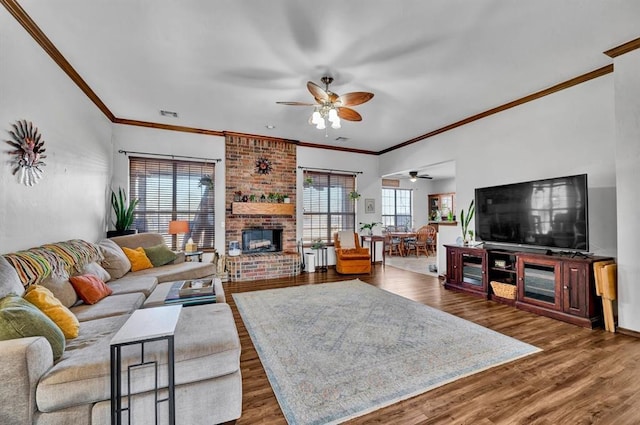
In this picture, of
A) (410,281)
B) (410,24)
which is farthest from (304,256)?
(410,24)

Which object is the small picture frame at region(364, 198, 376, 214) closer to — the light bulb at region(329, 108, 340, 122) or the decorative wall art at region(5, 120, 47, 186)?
the light bulb at region(329, 108, 340, 122)

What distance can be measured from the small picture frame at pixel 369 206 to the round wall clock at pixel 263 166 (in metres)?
2.65

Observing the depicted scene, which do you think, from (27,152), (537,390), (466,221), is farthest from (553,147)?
(27,152)

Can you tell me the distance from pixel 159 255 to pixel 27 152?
2.11m

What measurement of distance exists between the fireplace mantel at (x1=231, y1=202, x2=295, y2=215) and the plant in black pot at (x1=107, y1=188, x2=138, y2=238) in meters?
1.71

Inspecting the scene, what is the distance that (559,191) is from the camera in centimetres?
335

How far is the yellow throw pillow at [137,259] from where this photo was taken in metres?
3.87

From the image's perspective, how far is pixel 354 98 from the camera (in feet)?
10.5

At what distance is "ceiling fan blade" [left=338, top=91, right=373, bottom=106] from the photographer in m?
3.08

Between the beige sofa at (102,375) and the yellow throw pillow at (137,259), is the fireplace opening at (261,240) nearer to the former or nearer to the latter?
the yellow throw pillow at (137,259)

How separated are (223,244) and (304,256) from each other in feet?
5.75

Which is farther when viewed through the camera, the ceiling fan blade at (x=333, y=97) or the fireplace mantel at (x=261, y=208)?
the fireplace mantel at (x=261, y=208)

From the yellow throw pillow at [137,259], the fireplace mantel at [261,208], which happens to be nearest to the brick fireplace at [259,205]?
the fireplace mantel at [261,208]

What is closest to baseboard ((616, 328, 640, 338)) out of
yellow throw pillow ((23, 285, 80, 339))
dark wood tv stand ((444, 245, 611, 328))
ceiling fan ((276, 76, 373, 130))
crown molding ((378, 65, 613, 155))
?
dark wood tv stand ((444, 245, 611, 328))
